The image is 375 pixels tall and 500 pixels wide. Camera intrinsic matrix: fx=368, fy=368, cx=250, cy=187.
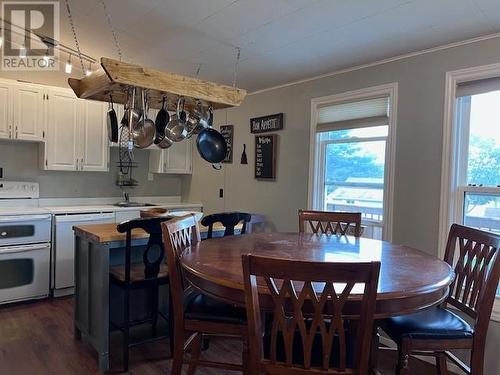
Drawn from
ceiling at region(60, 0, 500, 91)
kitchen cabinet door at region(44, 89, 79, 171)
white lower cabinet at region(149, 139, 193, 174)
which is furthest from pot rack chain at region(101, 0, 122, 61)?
white lower cabinet at region(149, 139, 193, 174)

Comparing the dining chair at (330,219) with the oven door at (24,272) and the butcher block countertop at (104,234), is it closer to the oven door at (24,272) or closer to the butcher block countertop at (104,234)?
the butcher block countertop at (104,234)

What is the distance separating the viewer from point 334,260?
181 centimetres

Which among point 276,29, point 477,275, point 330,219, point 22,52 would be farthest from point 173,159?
point 477,275

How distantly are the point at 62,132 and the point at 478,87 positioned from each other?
388cm

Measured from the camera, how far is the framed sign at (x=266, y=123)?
380cm

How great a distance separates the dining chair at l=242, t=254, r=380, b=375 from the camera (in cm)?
115

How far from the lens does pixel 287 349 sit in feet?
4.14

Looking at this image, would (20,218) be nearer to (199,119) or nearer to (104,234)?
(104,234)

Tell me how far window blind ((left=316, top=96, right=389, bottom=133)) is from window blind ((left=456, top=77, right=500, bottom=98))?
550 mm

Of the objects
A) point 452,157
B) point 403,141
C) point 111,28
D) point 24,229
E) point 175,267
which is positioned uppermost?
point 111,28

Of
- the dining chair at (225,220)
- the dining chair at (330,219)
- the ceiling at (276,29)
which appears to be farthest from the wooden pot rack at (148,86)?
the dining chair at (330,219)

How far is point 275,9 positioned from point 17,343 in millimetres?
2957

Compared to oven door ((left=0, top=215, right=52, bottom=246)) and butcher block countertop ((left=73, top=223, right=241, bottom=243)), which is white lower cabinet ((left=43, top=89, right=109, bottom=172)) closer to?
oven door ((left=0, top=215, right=52, bottom=246))

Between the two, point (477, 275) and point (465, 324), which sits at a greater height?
point (477, 275)
